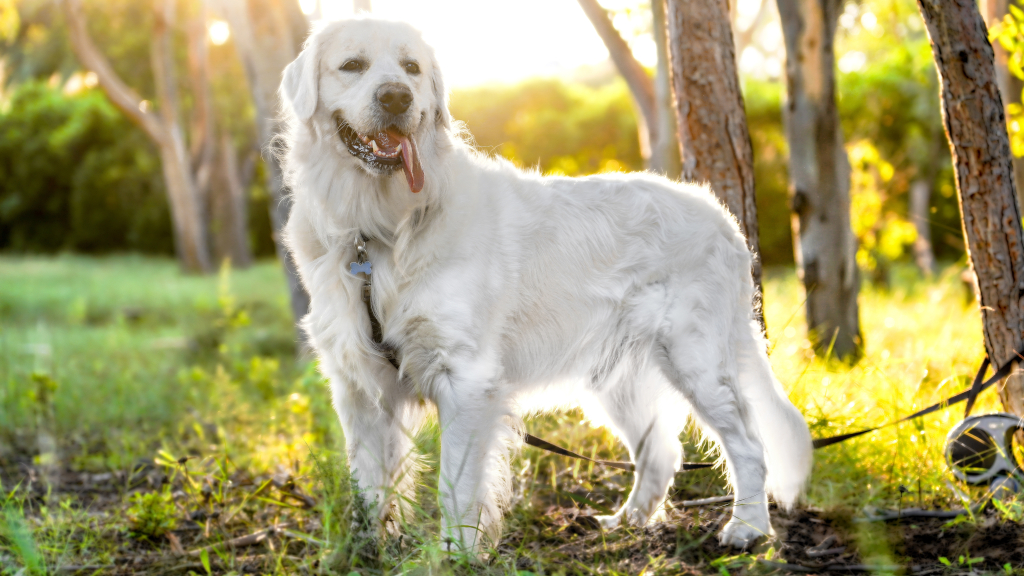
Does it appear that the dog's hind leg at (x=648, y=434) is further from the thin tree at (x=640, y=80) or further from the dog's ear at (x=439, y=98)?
the thin tree at (x=640, y=80)

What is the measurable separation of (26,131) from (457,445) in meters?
22.2

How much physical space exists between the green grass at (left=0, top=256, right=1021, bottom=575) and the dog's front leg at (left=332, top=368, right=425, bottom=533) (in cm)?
8

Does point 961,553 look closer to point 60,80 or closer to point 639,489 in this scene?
point 639,489

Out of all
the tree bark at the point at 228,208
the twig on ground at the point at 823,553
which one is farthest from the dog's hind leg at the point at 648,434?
the tree bark at the point at 228,208

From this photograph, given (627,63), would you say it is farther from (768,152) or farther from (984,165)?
(768,152)

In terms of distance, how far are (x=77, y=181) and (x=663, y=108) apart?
18513 millimetres

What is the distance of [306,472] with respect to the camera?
331 cm

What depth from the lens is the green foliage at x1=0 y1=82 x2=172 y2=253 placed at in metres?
19.6

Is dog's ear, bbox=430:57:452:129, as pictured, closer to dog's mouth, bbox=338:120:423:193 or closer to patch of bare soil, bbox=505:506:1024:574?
dog's mouth, bbox=338:120:423:193

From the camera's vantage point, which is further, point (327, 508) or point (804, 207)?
point (804, 207)

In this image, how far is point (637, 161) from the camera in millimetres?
13547

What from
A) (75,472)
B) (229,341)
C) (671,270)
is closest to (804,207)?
(671,270)

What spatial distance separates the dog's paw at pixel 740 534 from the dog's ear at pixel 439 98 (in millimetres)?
1757

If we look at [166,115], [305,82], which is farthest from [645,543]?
[166,115]
